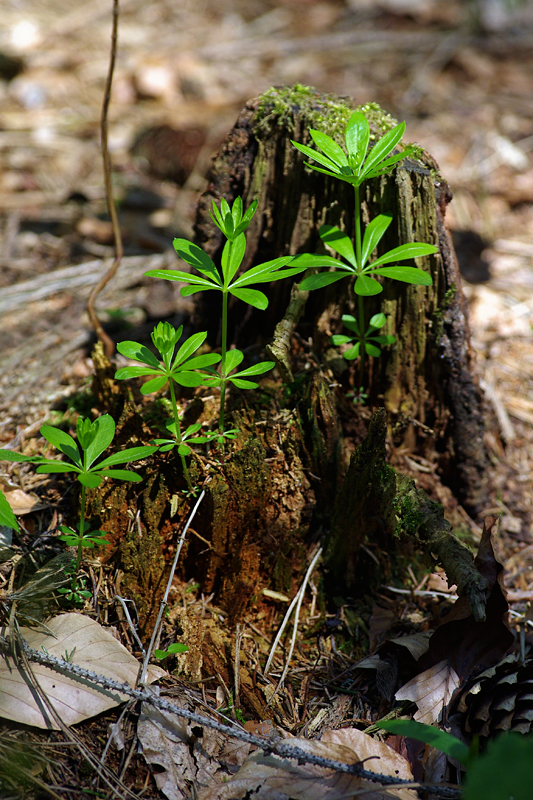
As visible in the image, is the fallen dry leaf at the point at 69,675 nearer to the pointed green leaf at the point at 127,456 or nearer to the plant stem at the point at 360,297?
the pointed green leaf at the point at 127,456

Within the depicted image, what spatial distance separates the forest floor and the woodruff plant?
0.97 meters

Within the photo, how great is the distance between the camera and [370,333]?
2.17m

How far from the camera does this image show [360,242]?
1928 mm

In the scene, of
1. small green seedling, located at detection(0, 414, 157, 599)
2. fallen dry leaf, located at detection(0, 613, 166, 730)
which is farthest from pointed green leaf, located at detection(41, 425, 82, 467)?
fallen dry leaf, located at detection(0, 613, 166, 730)

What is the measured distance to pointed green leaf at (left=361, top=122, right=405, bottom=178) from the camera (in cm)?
175

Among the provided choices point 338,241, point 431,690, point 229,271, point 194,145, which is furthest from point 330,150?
point 194,145

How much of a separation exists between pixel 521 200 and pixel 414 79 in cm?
265

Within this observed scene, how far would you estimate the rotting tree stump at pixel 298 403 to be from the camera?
1.85m

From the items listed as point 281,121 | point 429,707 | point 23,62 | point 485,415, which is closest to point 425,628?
point 429,707

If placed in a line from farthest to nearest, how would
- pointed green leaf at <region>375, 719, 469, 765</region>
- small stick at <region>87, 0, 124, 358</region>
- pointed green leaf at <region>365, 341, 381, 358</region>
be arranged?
small stick at <region>87, 0, 124, 358</region> < pointed green leaf at <region>365, 341, 381, 358</region> < pointed green leaf at <region>375, 719, 469, 765</region>

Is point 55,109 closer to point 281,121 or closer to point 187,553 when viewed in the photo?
point 281,121

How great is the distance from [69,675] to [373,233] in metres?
1.78

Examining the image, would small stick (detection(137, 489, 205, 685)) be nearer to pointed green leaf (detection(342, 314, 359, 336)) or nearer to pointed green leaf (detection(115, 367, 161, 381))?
pointed green leaf (detection(115, 367, 161, 381))

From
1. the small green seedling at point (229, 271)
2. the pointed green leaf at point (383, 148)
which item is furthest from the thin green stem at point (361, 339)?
the pointed green leaf at point (383, 148)
